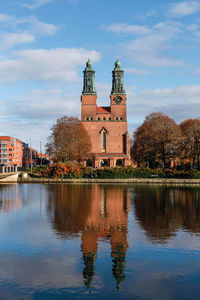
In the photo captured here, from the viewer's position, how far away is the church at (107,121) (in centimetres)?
10175

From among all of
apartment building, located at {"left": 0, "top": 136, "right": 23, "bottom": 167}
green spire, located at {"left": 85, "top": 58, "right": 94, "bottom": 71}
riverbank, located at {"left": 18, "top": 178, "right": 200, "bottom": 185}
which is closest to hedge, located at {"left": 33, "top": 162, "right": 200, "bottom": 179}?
riverbank, located at {"left": 18, "top": 178, "right": 200, "bottom": 185}

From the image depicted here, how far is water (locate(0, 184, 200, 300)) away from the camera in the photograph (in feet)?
31.8

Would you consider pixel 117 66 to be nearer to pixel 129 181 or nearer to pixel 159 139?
pixel 159 139

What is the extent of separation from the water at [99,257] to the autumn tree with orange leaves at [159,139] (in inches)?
1946

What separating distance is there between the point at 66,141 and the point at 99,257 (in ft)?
212

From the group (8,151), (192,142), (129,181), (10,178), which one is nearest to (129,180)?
(129,181)

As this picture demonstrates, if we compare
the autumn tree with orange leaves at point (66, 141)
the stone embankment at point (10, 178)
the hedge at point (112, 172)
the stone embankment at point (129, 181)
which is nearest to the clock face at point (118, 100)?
the autumn tree with orange leaves at point (66, 141)

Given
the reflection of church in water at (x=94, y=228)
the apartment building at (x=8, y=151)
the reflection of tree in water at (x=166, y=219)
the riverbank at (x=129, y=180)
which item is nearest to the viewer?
the reflection of church in water at (x=94, y=228)

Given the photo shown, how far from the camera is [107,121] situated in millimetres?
104312

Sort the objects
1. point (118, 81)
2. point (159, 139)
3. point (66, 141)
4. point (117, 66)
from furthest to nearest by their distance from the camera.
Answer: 1. point (117, 66)
2. point (118, 81)
3. point (66, 141)
4. point (159, 139)

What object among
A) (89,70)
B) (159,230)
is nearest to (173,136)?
(89,70)

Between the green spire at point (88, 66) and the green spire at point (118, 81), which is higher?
the green spire at point (88, 66)

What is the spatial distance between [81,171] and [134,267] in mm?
57911

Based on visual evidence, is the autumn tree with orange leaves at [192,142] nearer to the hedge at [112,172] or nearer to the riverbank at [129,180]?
the hedge at [112,172]
